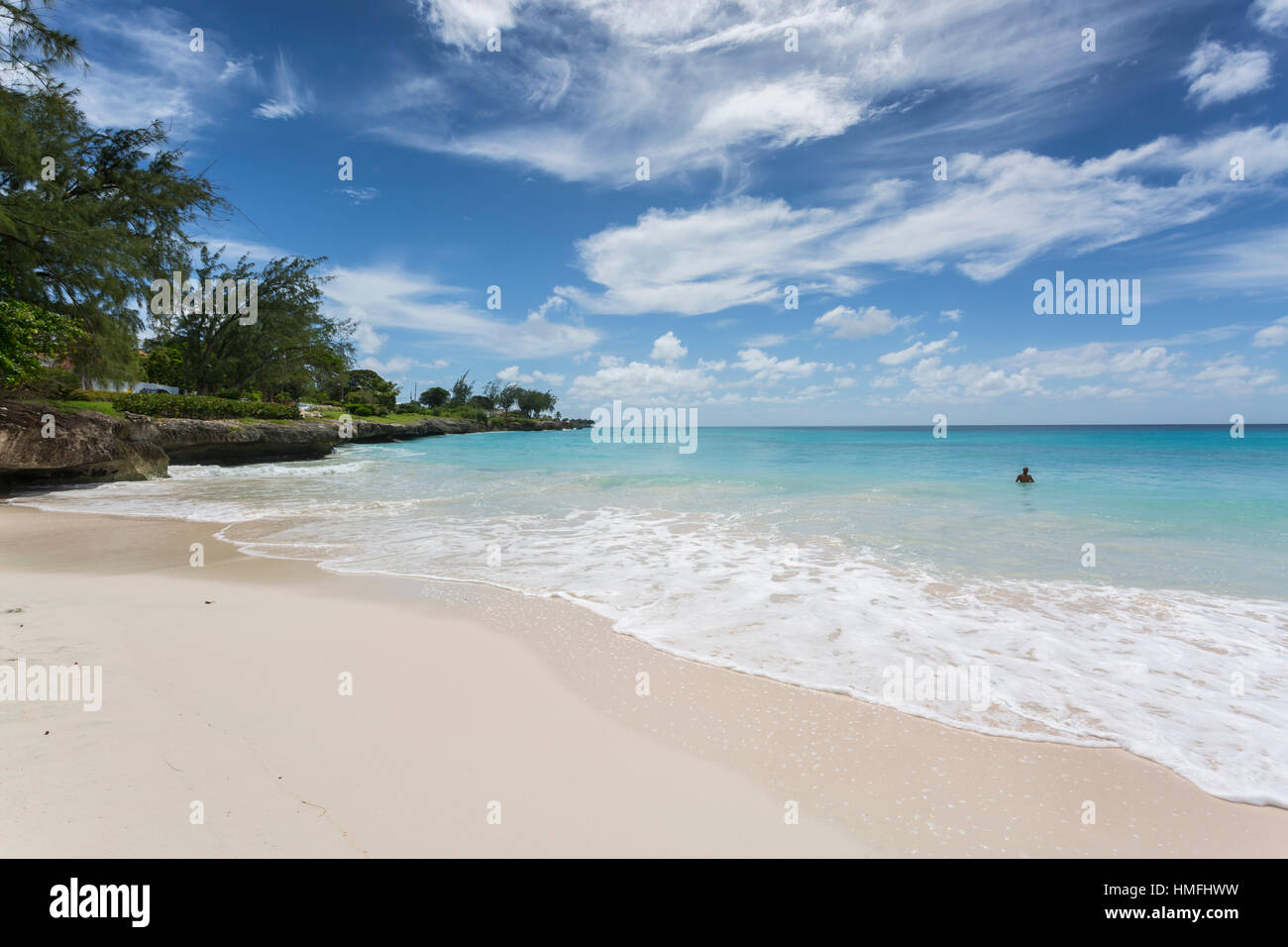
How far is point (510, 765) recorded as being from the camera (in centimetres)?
308

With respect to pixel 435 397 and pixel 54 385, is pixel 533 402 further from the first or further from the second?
pixel 54 385

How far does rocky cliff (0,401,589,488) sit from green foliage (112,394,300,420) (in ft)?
5.78

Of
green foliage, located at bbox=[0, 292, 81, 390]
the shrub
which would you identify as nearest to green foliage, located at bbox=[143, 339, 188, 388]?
the shrub

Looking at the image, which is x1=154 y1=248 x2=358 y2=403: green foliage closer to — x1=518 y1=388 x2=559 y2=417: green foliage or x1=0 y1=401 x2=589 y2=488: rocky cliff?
x1=0 y1=401 x2=589 y2=488: rocky cliff

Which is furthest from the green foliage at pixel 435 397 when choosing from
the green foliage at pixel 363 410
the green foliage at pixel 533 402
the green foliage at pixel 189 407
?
the green foliage at pixel 189 407

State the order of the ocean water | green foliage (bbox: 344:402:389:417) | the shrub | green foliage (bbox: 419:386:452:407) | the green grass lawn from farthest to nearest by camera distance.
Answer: green foliage (bbox: 419:386:452:407)
green foliage (bbox: 344:402:389:417)
the shrub
the green grass lawn
the ocean water

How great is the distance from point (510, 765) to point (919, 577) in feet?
20.3

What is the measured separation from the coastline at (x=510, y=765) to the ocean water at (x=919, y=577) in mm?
508

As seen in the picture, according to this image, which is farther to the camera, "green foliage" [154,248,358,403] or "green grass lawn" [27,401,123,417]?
"green foliage" [154,248,358,403]

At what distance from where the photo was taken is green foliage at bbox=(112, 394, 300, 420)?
2430cm

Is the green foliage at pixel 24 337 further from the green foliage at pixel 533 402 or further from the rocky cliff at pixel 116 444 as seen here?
the green foliage at pixel 533 402

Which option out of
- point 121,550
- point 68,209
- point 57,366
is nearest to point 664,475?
point 121,550

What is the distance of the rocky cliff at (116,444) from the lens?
49.5 ft
